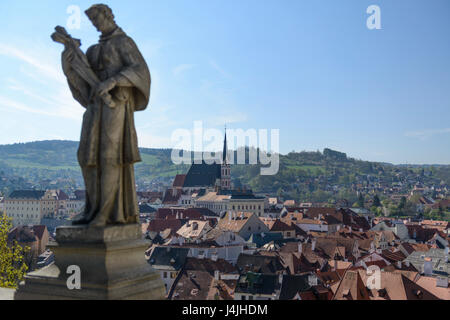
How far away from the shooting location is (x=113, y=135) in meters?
5.11

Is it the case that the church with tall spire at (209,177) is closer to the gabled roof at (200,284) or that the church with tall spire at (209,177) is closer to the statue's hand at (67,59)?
the gabled roof at (200,284)

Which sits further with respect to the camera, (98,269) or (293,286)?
(293,286)

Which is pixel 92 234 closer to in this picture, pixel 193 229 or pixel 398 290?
pixel 398 290

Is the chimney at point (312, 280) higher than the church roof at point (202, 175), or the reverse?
the church roof at point (202, 175)

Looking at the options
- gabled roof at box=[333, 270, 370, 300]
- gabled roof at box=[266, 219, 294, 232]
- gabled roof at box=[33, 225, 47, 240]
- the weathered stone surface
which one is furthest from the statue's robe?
gabled roof at box=[266, 219, 294, 232]

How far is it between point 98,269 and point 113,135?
4.07 ft

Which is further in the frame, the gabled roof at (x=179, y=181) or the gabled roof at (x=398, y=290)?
the gabled roof at (x=179, y=181)

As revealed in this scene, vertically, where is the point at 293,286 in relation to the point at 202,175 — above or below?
below

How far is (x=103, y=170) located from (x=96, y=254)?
787mm

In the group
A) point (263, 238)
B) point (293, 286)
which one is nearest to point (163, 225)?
point (263, 238)

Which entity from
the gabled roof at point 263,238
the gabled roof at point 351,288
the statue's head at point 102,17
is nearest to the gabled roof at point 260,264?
the gabled roof at point 351,288

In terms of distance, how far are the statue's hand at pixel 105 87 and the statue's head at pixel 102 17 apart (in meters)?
0.69

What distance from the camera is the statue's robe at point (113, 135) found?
5109 mm

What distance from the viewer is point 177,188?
13362cm
